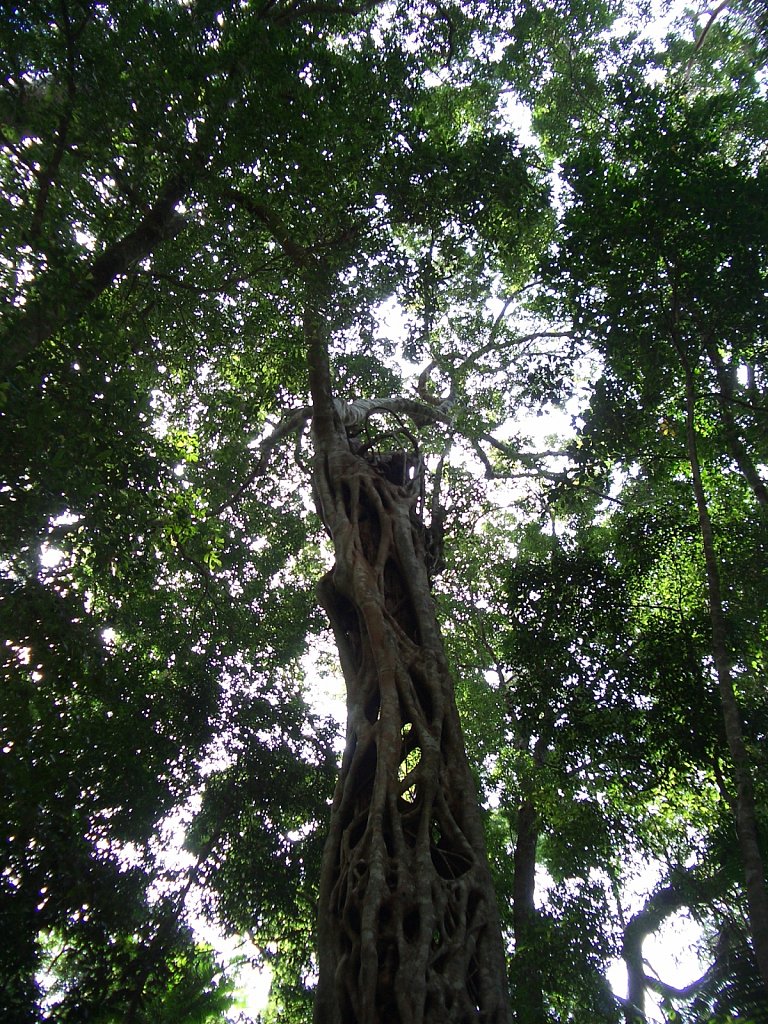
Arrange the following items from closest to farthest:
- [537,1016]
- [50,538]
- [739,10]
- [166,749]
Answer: [50,538] → [537,1016] → [166,749] → [739,10]

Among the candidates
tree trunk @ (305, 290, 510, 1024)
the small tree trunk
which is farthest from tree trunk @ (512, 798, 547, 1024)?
the small tree trunk

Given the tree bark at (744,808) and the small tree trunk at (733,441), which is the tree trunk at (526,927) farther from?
the small tree trunk at (733,441)

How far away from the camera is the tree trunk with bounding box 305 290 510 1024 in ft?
7.88

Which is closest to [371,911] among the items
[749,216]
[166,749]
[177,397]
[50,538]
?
[50,538]

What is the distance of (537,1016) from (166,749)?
3401 mm

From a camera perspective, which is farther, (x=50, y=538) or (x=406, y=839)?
(x=50, y=538)

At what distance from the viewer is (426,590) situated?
14.0 feet

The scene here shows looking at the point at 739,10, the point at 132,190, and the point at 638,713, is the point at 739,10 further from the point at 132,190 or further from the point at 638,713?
the point at 638,713

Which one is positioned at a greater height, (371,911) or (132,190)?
(132,190)

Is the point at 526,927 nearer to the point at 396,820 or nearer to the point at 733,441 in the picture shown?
the point at 396,820

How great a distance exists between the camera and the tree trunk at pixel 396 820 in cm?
240

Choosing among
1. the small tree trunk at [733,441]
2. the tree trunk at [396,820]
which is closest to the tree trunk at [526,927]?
the tree trunk at [396,820]

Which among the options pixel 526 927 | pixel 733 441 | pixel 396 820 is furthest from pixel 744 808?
pixel 526 927

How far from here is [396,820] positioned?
2.97m
